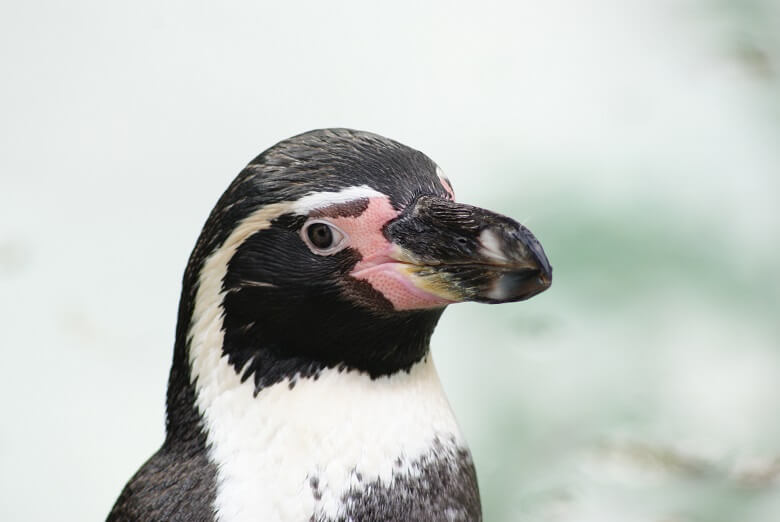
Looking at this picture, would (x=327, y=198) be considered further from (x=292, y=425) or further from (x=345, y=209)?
(x=292, y=425)

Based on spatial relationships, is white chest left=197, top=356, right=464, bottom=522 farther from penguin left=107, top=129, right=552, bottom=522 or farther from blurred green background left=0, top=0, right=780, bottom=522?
blurred green background left=0, top=0, right=780, bottom=522

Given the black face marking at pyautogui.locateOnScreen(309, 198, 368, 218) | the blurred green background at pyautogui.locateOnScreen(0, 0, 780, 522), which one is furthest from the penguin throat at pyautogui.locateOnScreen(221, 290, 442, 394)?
the blurred green background at pyautogui.locateOnScreen(0, 0, 780, 522)

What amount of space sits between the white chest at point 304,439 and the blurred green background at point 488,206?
1167mm

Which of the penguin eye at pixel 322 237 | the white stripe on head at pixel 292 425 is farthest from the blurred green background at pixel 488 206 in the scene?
the penguin eye at pixel 322 237

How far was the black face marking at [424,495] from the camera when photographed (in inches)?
50.8

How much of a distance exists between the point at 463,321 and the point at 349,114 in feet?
1.96

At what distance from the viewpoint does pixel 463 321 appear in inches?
105

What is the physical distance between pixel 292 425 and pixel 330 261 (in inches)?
7.6

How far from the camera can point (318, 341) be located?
4.30ft

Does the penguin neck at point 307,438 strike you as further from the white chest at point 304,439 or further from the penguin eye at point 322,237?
the penguin eye at point 322,237

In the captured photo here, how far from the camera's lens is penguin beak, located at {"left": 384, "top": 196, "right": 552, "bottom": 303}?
1.19 meters

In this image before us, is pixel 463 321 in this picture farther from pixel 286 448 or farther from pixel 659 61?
pixel 286 448

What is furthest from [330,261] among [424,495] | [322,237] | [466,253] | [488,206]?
[488,206]

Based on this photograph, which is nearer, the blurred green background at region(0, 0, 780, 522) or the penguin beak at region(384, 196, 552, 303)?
the penguin beak at region(384, 196, 552, 303)
